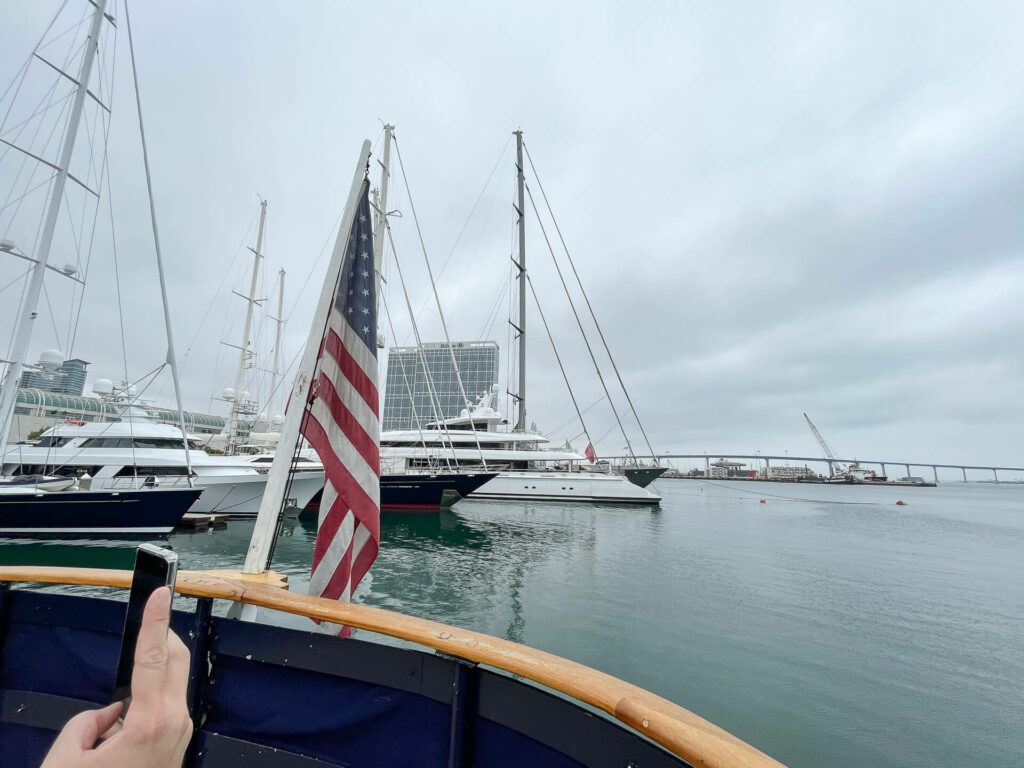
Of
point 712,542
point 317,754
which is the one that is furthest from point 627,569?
point 317,754

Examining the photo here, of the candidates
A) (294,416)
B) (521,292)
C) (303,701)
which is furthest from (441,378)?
(303,701)

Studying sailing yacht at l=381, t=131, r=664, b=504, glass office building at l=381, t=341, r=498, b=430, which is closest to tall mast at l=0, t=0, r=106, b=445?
sailing yacht at l=381, t=131, r=664, b=504

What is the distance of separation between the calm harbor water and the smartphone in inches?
222

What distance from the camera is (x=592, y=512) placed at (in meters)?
25.3

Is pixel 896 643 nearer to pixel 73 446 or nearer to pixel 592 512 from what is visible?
pixel 592 512

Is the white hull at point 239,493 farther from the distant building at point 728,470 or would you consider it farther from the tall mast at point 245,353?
the distant building at point 728,470

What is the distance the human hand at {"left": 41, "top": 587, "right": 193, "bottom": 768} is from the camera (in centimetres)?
69

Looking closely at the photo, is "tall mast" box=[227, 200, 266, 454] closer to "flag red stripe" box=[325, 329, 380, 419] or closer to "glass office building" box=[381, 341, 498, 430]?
"flag red stripe" box=[325, 329, 380, 419]

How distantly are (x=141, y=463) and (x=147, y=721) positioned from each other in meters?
20.5

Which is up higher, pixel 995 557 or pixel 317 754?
pixel 317 754

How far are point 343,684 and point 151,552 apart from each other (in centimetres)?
146

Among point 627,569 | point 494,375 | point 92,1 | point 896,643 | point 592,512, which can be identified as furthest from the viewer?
point 494,375

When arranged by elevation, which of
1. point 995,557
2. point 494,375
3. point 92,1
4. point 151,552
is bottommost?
point 995,557

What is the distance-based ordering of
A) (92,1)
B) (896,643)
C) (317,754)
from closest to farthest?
(317,754) → (896,643) → (92,1)
